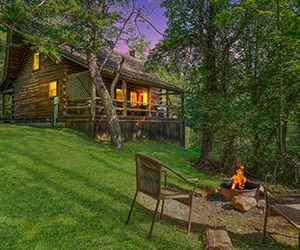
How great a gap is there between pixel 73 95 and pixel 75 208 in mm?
9733

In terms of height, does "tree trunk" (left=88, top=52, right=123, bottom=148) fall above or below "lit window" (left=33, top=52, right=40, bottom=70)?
below

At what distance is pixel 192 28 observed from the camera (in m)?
7.75

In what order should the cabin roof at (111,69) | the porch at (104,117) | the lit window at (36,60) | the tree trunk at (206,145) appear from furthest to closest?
the lit window at (36,60), the cabin roof at (111,69), the porch at (104,117), the tree trunk at (206,145)

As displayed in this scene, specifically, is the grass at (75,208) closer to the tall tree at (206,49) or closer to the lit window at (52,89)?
the tall tree at (206,49)

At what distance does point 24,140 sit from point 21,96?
32.9 ft

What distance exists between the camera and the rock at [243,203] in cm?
400

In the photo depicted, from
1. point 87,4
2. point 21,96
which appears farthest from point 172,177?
point 21,96

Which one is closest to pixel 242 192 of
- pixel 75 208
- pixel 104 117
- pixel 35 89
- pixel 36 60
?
pixel 75 208

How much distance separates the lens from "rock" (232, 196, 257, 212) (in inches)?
158

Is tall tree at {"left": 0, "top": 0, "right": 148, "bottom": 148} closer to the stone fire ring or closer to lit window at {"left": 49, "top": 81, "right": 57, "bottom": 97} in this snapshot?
lit window at {"left": 49, "top": 81, "right": 57, "bottom": 97}

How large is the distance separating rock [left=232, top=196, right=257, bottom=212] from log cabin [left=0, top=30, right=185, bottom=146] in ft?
20.8

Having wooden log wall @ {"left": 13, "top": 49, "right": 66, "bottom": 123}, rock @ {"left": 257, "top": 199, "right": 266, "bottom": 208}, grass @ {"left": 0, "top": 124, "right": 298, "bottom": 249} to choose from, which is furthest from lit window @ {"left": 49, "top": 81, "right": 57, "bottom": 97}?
rock @ {"left": 257, "top": 199, "right": 266, "bottom": 208}

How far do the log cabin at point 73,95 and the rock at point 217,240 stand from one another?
759cm

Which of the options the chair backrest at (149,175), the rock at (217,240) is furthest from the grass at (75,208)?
the chair backrest at (149,175)
